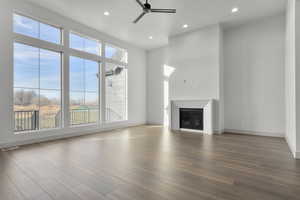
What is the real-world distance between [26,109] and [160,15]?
4.44 metres

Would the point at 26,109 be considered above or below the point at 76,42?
below

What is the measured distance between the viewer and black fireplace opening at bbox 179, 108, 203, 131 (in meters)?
5.23

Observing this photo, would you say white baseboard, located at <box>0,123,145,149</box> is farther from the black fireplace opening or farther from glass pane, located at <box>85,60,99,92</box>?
the black fireplace opening

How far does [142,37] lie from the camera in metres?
5.97

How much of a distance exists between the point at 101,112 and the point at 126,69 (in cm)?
221

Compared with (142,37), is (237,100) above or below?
below

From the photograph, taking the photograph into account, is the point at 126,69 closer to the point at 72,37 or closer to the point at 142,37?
the point at 142,37

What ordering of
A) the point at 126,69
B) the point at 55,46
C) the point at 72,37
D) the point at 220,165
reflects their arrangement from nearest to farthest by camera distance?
1. the point at 220,165
2. the point at 55,46
3. the point at 72,37
4. the point at 126,69

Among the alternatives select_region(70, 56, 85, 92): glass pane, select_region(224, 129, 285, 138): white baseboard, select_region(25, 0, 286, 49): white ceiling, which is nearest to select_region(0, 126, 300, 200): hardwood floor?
select_region(224, 129, 285, 138): white baseboard

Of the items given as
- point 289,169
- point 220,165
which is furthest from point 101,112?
point 289,169

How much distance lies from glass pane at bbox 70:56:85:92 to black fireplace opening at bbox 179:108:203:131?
3.62 metres

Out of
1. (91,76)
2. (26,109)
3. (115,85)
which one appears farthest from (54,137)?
(115,85)

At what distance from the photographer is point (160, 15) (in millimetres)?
4410

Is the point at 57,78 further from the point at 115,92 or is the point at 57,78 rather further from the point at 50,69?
the point at 115,92
